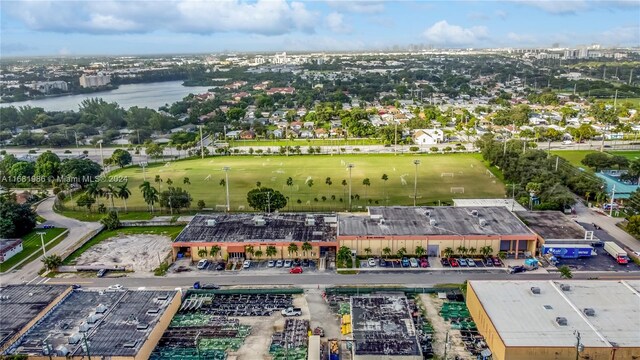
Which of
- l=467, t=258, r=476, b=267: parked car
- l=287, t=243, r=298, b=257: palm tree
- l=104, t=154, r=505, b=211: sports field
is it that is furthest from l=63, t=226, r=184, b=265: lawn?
l=467, t=258, r=476, b=267: parked car

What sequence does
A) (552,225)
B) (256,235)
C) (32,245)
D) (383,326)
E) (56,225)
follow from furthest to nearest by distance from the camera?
(56,225)
(32,245)
(552,225)
(256,235)
(383,326)

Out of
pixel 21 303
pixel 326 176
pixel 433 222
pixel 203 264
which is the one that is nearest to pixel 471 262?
pixel 433 222

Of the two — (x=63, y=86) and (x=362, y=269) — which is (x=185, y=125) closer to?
(x=362, y=269)

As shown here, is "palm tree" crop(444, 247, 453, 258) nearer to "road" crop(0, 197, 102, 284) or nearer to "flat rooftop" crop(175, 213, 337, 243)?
"flat rooftop" crop(175, 213, 337, 243)

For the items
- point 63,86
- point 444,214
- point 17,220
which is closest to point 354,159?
point 444,214

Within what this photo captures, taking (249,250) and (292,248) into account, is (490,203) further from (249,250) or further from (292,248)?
(249,250)

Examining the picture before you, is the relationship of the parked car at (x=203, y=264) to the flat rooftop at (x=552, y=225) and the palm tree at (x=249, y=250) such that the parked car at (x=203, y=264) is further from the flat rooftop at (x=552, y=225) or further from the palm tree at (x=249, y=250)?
the flat rooftop at (x=552, y=225)

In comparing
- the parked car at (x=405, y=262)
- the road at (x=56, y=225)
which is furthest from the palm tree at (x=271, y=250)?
the road at (x=56, y=225)
